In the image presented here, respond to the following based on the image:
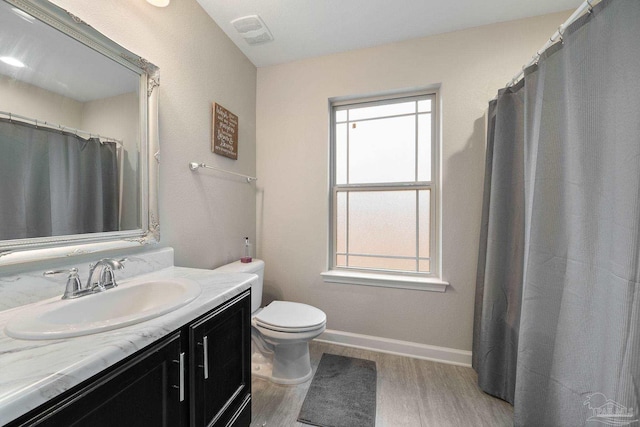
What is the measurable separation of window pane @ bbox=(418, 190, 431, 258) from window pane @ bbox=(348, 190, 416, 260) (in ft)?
0.15

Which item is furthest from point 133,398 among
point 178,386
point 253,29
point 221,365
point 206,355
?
point 253,29

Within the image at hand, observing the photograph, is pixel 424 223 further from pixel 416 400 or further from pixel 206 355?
pixel 206 355

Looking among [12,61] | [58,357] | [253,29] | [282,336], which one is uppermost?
[253,29]

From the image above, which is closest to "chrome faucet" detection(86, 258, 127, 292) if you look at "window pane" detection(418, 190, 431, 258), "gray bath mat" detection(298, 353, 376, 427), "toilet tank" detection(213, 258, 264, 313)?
"toilet tank" detection(213, 258, 264, 313)

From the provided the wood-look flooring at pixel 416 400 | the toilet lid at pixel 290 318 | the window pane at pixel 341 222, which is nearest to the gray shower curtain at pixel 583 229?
the wood-look flooring at pixel 416 400

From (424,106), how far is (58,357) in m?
2.36

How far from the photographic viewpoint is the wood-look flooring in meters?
1.31

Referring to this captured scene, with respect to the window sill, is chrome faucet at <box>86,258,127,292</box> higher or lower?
higher

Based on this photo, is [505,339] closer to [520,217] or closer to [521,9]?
[520,217]

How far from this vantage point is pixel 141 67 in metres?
1.21

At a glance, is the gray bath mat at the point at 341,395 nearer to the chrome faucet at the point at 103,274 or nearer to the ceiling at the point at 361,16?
the chrome faucet at the point at 103,274

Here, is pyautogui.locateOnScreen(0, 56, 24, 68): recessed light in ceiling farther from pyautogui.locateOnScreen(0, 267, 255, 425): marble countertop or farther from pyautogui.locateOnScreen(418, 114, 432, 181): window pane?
pyautogui.locateOnScreen(418, 114, 432, 181): window pane

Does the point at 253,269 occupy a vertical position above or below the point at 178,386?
above

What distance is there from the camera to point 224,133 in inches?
70.8
